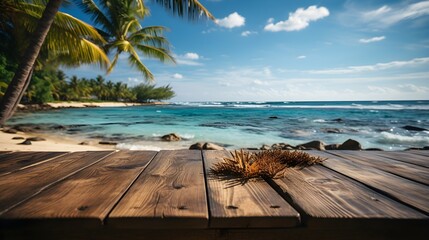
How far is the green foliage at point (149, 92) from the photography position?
87.8 metres

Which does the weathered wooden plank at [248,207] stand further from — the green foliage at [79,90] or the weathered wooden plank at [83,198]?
the green foliage at [79,90]

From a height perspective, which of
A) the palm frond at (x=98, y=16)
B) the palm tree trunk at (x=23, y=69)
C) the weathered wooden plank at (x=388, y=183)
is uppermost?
the palm frond at (x=98, y=16)

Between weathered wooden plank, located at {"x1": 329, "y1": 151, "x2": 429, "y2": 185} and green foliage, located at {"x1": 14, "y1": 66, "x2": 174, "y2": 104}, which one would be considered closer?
weathered wooden plank, located at {"x1": 329, "y1": 151, "x2": 429, "y2": 185}

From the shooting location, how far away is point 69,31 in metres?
6.51

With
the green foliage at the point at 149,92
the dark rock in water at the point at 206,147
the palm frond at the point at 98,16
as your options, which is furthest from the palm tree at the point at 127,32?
the green foliage at the point at 149,92

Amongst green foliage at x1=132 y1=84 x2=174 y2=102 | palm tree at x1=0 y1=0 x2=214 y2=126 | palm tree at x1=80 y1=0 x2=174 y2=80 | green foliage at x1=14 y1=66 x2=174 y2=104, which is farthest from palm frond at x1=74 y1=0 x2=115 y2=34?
green foliage at x1=132 y1=84 x2=174 y2=102

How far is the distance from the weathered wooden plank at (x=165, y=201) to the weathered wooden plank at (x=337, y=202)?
1.28ft

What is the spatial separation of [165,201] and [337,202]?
68cm

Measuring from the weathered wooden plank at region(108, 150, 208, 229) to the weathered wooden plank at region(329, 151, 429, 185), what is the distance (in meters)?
1.21

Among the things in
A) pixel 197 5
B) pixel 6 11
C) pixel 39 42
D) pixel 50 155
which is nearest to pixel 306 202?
pixel 50 155

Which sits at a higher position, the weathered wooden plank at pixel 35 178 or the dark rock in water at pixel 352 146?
the weathered wooden plank at pixel 35 178

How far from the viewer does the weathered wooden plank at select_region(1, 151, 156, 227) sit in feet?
2.49
